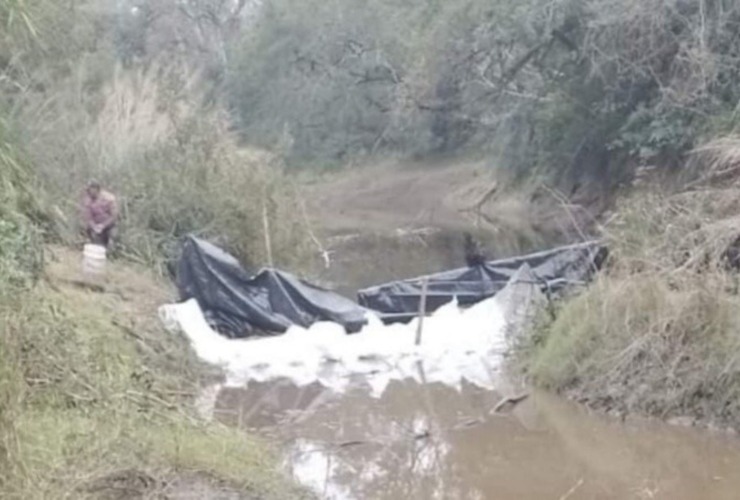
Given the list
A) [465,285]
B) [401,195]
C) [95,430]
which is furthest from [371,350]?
[401,195]

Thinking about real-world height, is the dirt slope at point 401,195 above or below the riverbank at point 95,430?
below

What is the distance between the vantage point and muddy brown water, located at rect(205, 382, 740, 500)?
888 centimetres

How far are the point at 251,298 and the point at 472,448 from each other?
529 cm

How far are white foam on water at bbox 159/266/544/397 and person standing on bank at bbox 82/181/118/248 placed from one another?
181 centimetres

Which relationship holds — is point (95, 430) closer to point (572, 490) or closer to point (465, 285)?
point (572, 490)

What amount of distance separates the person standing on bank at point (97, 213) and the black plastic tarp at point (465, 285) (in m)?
3.12

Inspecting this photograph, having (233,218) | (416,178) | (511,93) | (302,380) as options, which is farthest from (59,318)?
(416,178)

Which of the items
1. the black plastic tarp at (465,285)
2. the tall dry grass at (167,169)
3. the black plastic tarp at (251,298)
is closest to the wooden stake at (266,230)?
the tall dry grass at (167,169)

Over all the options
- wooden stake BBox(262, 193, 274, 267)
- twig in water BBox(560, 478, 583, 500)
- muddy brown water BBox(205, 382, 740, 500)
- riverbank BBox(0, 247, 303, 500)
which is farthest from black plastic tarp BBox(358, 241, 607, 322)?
riverbank BBox(0, 247, 303, 500)

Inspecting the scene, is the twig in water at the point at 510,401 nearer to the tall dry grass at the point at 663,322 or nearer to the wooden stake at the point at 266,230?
the tall dry grass at the point at 663,322

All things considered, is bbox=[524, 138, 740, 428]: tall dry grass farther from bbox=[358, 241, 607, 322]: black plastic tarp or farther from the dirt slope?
the dirt slope

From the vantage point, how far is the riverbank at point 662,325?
34.2 feet

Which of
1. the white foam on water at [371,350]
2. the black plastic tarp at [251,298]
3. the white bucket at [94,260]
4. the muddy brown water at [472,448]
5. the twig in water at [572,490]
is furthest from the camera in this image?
the black plastic tarp at [251,298]

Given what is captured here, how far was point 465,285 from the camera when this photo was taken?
15.9 m
